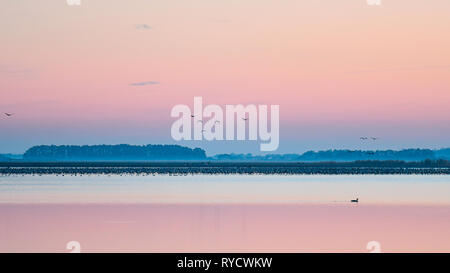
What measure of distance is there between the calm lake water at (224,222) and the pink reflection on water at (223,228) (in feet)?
0.09

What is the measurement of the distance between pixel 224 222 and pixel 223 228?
1.59 m

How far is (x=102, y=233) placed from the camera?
2247cm

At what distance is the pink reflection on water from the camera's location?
20172 mm

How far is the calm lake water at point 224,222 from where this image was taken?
66.9 ft

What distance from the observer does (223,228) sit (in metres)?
23.8

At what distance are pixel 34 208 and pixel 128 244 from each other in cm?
1051

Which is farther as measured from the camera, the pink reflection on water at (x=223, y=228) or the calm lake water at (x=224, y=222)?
the calm lake water at (x=224, y=222)

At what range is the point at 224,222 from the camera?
1000 inches

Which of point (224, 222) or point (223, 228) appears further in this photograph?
point (224, 222)

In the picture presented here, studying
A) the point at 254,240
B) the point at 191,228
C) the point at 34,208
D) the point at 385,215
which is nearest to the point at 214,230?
the point at 191,228

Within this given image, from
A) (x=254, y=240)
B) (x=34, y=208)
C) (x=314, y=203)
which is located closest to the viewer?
(x=254, y=240)

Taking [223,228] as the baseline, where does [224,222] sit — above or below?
above
